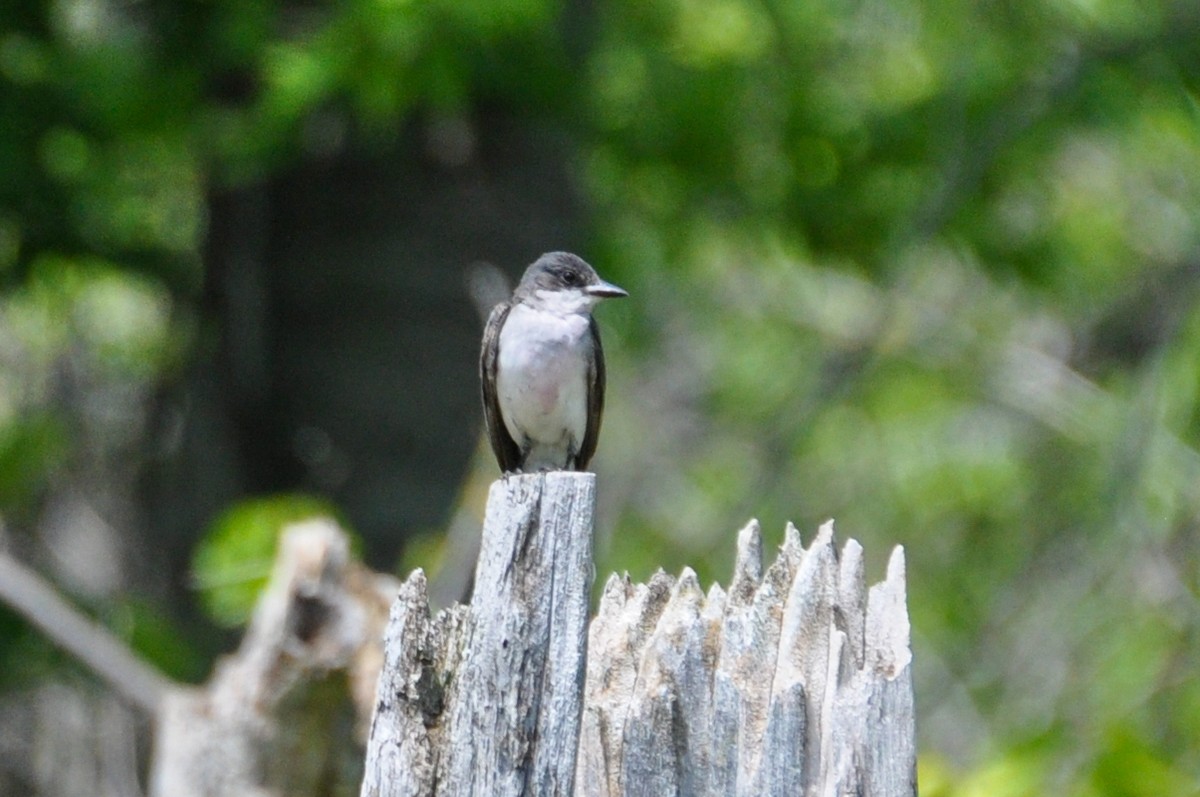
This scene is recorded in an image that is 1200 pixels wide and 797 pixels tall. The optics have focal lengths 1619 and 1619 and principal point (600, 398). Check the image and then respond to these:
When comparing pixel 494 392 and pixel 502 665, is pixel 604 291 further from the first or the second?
pixel 502 665

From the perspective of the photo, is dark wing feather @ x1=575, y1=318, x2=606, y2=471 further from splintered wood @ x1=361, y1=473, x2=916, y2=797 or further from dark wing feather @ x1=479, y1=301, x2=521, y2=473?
splintered wood @ x1=361, y1=473, x2=916, y2=797

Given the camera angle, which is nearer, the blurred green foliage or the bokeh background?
the blurred green foliage

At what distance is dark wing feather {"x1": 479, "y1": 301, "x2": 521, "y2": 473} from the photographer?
5562 mm

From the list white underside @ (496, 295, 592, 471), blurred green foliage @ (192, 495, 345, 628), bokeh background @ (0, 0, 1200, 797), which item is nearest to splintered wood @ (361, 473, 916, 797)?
white underside @ (496, 295, 592, 471)

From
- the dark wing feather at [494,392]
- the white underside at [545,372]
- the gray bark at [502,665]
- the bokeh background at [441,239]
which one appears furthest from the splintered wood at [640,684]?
the bokeh background at [441,239]

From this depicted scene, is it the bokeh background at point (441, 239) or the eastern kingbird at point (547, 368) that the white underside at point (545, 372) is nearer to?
the eastern kingbird at point (547, 368)

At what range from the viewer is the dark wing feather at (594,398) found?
18.4 ft

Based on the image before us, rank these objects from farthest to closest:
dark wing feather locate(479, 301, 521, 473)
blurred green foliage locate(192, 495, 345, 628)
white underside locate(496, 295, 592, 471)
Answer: blurred green foliage locate(192, 495, 345, 628)
dark wing feather locate(479, 301, 521, 473)
white underside locate(496, 295, 592, 471)

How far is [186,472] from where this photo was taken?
8055 mm

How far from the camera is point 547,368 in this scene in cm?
546

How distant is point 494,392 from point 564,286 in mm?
463

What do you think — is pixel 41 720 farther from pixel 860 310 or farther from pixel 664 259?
pixel 860 310

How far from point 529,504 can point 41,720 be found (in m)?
7.58

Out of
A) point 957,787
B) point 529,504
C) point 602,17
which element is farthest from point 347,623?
point 602,17
